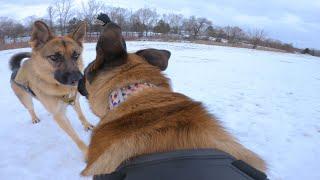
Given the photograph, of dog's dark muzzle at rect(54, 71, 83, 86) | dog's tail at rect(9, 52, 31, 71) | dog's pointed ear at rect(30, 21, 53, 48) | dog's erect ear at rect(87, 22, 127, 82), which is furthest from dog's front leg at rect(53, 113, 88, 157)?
dog's erect ear at rect(87, 22, 127, 82)

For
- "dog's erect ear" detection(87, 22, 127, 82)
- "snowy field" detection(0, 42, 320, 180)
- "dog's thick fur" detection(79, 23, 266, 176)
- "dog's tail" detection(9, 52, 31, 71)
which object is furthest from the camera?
"dog's tail" detection(9, 52, 31, 71)

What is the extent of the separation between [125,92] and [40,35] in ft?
11.4

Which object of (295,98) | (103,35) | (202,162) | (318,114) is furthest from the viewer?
(295,98)

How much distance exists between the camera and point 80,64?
5012mm

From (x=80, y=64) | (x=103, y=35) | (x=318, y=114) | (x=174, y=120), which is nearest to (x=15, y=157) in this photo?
(x=80, y=64)

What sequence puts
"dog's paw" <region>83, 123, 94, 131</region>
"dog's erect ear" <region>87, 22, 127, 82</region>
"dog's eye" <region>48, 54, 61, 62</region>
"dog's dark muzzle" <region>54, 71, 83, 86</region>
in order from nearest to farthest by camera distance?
"dog's erect ear" <region>87, 22, 127, 82</region> < "dog's dark muzzle" <region>54, 71, 83, 86</region> < "dog's eye" <region>48, 54, 61, 62</region> < "dog's paw" <region>83, 123, 94, 131</region>

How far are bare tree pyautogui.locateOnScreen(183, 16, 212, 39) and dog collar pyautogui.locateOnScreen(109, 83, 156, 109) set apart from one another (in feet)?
216

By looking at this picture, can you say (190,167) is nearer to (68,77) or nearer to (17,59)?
(68,77)

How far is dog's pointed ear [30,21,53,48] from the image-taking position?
4.72m

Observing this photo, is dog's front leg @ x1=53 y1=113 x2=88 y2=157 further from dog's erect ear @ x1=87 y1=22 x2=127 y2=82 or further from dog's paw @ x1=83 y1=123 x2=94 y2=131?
dog's erect ear @ x1=87 y1=22 x2=127 y2=82

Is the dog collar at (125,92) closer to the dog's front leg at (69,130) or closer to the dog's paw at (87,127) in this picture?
the dog's front leg at (69,130)

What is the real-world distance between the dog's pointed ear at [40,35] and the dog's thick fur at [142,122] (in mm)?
3036

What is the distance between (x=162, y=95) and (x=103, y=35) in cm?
57

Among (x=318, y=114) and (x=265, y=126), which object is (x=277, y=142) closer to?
(x=265, y=126)
